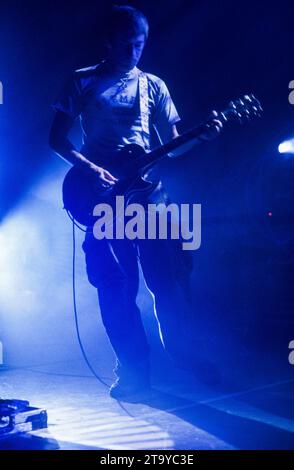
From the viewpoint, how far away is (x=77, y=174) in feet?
9.60

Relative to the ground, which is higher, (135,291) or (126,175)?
(126,175)

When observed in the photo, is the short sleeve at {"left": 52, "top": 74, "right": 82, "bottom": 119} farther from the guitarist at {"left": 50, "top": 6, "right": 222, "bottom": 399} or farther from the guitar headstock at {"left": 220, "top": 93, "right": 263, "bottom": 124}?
the guitar headstock at {"left": 220, "top": 93, "right": 263, "bottom": 124}

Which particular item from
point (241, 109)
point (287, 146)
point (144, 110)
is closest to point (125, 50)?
point (144, 110)

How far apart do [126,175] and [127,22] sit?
39.0 inches

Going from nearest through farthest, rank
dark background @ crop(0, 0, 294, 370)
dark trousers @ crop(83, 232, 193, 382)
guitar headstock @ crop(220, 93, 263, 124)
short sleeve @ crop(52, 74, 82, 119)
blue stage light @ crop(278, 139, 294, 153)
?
1. dark trousers @ crop(83, 232, 193, 382)
2. guitar headstock @ crop(220, 93, 263, 124)
3. short sleeve @ crop(52, 74, 82, 119)
4. dark background @ crop(0, 0, 294, 370)
5. blue stage light @ crop(278, 139, 294, 153)

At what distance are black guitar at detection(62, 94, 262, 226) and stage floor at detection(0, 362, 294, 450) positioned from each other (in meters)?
1.07


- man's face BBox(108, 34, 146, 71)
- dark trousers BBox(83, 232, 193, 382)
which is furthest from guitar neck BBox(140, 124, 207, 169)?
man's face BBox(108, 34, 146, 71)

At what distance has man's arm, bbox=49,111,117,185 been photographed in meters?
2.80

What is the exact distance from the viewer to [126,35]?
2930mm

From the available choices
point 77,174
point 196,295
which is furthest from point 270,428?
point 196,295

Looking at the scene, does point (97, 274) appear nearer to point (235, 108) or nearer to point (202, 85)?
point (235, 108)

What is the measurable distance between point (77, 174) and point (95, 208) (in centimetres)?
26

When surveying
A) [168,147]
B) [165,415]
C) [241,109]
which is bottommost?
[165,415]

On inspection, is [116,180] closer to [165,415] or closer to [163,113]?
[163,113]
